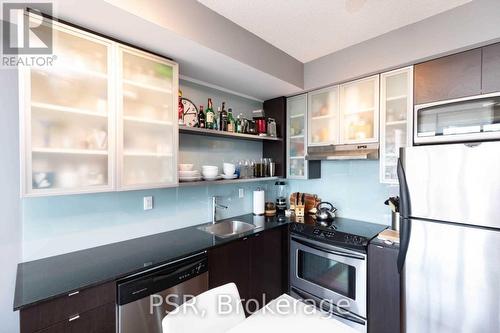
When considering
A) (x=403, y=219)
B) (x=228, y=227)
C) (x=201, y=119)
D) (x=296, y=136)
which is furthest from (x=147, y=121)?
(x=403, y=219)

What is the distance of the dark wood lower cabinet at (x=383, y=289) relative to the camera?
5.23ft

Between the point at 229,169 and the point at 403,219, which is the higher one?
the point at 229,169

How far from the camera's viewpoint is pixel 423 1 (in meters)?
1.44

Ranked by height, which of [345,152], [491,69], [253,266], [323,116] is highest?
[491,69]

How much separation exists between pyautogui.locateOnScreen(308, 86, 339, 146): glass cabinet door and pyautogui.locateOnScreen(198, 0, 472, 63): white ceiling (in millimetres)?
494

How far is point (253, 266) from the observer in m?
1.96

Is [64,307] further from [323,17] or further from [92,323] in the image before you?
[323,17]

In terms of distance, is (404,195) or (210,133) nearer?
(404,195)

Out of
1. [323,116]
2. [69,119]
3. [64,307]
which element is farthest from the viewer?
[323,116]

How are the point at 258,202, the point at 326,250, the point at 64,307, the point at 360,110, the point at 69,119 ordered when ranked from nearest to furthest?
the point at 64,307 < the point at 69,119 < the point at 326,250 < the point at 360,110 < the point at 258,202

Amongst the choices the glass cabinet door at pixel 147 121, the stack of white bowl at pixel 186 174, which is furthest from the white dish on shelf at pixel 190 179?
the glass cabinet door at pixel 147 121

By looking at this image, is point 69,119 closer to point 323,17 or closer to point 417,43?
point 323,17

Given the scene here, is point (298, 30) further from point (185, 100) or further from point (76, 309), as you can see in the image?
point (76, 309)

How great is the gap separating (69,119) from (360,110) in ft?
7.26
